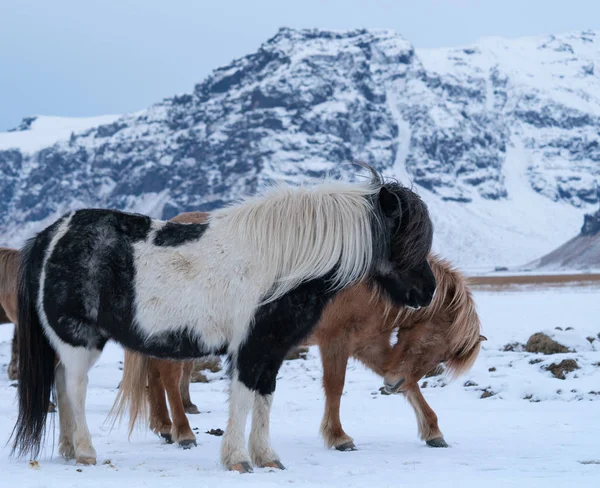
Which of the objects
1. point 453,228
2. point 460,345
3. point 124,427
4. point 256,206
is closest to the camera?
point 256,206

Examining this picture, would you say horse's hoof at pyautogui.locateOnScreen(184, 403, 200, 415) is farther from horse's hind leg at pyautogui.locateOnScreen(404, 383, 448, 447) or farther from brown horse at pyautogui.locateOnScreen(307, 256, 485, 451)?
horse's hind leg at pyautogui.locateOnScreen(404, 383, 448, 447)

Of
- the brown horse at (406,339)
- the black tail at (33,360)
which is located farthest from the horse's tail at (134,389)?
the brown horse at (406,339)

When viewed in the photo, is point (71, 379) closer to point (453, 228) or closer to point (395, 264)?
point (395, 264)

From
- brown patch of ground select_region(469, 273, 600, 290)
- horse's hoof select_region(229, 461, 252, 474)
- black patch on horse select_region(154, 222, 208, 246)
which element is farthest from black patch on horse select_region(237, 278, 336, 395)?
brown patch of ground select_region(469, 273, 600, 290)

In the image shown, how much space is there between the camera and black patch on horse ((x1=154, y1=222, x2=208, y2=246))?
5.42 meters

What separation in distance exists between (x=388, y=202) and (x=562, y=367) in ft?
21.0

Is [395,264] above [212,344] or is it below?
above

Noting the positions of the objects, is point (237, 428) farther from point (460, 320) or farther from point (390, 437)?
point (460, 320)

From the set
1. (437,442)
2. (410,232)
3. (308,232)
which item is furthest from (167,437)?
(410,232)

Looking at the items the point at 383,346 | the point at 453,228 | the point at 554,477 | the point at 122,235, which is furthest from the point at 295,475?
the point at 453,228

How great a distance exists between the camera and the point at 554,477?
4.73 m

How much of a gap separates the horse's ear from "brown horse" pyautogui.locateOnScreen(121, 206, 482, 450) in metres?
1.26

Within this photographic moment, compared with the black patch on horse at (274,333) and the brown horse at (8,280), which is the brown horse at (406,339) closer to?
the black patch on horse at (274,333)

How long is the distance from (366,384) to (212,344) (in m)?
6.56
